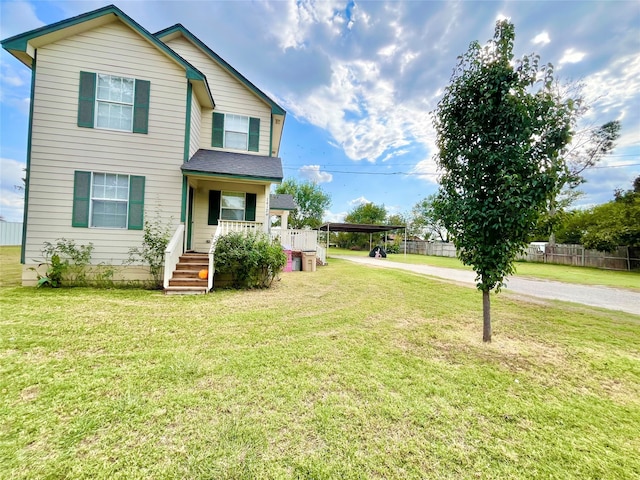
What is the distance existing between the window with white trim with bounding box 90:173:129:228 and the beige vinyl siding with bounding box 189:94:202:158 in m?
2.21

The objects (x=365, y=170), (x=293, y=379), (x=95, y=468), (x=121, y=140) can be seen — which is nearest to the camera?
(x=95, y=468)

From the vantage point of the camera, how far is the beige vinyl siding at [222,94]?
31.3 ft

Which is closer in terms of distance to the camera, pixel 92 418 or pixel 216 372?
pixel 92 418

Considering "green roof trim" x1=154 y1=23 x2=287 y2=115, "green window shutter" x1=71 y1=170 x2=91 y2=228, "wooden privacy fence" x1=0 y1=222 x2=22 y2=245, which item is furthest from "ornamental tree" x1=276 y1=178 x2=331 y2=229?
"green window shutter" x1=71 y1=170 x2=91 y2=228

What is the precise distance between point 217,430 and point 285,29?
1598 centimetres

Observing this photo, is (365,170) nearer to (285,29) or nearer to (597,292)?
(285,29)

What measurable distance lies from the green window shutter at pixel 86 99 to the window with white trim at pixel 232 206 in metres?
4.11

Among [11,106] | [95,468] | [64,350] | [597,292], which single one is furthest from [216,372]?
[11,106]

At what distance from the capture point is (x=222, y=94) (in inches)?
381

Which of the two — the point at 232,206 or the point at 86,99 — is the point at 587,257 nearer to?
the point at 232,206

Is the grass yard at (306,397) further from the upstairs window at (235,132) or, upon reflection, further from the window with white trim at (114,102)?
the upstairs window at (235,132)

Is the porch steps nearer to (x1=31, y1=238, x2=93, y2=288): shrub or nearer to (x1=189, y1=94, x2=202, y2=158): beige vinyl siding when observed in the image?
(x1=31, y1=238, x2=93, y2=288): shrub

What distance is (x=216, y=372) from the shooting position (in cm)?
297

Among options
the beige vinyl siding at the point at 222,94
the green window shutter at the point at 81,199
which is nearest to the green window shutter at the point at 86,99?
the green window shutter at the point at 81,199
